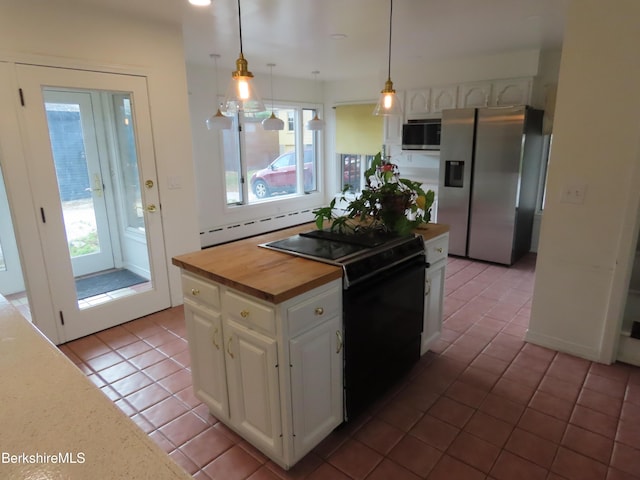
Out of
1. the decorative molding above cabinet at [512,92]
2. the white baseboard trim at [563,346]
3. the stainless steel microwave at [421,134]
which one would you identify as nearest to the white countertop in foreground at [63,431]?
the white baseboard trim at [563,346]

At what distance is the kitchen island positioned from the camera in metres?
1.66

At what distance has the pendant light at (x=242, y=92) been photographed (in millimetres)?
2062

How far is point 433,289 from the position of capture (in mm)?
2611

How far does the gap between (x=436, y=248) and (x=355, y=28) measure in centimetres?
215

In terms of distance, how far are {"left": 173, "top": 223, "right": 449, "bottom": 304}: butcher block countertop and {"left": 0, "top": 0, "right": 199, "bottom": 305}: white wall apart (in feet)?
5.17

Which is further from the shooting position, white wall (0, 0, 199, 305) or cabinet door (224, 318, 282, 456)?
white wall (0, 0, 199, 305)

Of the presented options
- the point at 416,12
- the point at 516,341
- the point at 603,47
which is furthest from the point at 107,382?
the point at 603,47

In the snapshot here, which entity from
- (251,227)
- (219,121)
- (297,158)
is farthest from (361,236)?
(297,158)

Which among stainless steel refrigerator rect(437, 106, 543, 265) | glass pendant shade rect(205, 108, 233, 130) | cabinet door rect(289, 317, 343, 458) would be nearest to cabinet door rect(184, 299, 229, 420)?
cabinet door rect(289, 317, 343, 458)

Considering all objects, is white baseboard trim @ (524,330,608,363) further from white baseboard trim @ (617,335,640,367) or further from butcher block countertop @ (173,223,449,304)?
butcher block countertop @ (173,223,449,304)

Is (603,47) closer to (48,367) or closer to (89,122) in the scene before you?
(48,367)

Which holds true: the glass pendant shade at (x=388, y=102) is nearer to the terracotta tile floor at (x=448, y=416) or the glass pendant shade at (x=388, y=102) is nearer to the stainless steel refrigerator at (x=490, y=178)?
the terracotta tile floor at (x=448, y=416)

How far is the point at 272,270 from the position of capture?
182 cm

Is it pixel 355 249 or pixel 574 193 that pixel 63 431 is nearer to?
pixel 355 249
